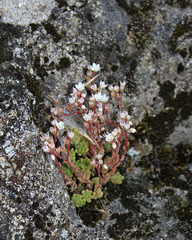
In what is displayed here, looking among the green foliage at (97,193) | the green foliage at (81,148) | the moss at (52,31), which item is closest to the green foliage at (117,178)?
the green foliage at (97,193)

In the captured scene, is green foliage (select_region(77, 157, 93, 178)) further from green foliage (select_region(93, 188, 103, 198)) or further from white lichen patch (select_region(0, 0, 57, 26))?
white lichen patch (select_region(0, 0, 57, 26))

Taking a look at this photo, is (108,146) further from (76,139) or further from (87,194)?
(87,194)

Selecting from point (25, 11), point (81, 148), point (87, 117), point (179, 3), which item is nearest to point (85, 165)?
point (81, 148)

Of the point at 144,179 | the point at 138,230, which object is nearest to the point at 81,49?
the point at 144,179

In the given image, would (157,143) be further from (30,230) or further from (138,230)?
(30,230)

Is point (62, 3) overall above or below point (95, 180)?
above

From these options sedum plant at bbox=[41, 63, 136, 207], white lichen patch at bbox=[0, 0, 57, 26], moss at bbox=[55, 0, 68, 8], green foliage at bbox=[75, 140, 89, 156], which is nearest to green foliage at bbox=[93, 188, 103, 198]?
sedum plant at bbox=[41, 63, 136, 207]
